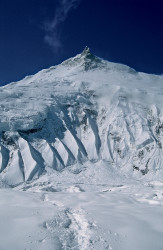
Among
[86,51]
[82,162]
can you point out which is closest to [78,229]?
[82,162]

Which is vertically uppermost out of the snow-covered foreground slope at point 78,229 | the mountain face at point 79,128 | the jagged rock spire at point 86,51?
the jagged rock spire at point 86,51

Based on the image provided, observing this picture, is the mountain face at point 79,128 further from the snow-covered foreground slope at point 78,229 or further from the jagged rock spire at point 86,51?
the jagged rock spire at point 86,51

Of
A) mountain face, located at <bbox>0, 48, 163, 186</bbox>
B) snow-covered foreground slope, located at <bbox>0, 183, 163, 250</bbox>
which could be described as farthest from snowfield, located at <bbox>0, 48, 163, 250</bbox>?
mountain face, located at <bbox>0, 48, 163, 186</bbox>

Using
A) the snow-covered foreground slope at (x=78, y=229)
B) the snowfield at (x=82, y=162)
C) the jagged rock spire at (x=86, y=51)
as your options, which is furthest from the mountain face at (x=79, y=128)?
the jagged rock spire at (x=86, y=51)

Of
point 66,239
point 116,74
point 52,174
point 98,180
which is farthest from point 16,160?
point 116,74

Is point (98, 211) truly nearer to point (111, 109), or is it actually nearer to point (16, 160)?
point (16, 160)

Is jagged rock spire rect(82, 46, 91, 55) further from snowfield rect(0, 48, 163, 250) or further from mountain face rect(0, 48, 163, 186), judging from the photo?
mountain face rect(0, 48, 163, 186)
